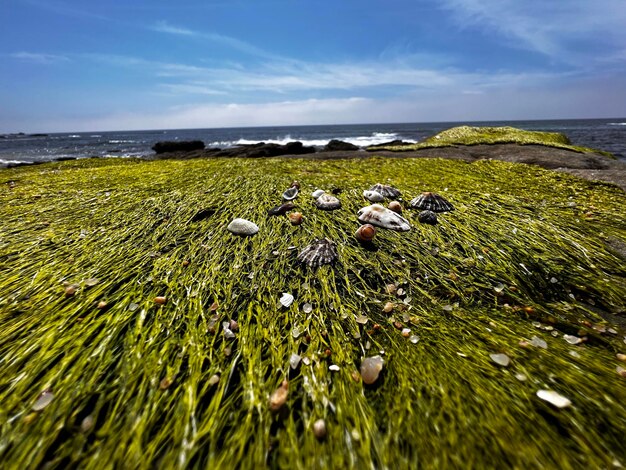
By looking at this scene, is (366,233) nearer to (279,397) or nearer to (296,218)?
(296,218)

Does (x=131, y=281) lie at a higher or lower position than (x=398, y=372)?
higher

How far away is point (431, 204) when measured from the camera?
3.67 meters

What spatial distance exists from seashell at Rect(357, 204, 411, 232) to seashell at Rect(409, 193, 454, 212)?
1.51ft

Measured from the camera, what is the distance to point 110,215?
377 cm

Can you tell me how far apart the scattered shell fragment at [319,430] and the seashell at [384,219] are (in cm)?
227

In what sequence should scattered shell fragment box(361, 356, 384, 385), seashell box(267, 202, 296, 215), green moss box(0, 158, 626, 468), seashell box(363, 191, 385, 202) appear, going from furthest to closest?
seashell box(363, 191, 385, 202) → seashell box(267, 202, 296, 215) → scattered shell fragment box(361, 356, 384, 385) → green moss box(0, 158, 626, 468)

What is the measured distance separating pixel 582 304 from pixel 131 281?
3.90 metres

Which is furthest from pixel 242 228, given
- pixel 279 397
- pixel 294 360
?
pixel 279 397

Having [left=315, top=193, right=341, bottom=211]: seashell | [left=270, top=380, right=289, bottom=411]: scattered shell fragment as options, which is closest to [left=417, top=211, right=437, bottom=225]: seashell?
[left=315, top=193, right=341, bottom=211]: seashell

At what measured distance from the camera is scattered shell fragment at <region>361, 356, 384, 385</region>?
162cm

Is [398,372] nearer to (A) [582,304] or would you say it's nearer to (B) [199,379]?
(B) [199,379]

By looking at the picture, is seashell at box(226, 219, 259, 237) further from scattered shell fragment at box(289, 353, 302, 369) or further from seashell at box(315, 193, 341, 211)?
scattered shell fragment at box(289, 353, 302, 369)

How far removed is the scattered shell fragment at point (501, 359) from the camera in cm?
170

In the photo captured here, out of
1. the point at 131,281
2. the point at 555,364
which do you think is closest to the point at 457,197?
the point at 555,364
